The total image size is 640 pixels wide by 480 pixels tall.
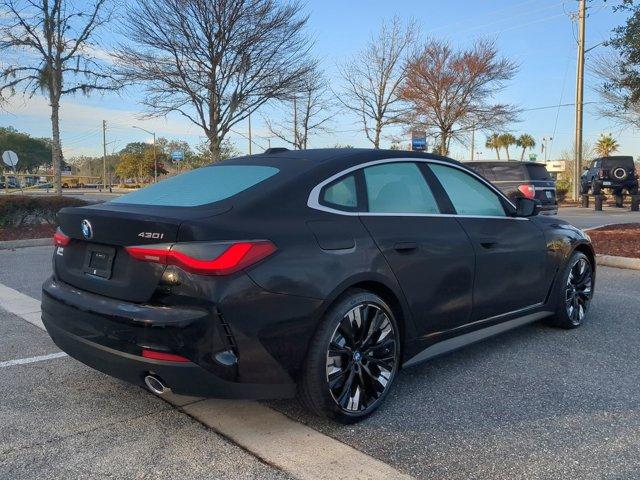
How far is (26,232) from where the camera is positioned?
12.1 metres

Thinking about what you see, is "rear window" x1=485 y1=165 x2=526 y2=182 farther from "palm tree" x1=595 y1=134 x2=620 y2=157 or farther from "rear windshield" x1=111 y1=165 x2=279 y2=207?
"palm tree" x1=595 y1=134 x2=620 y2=157

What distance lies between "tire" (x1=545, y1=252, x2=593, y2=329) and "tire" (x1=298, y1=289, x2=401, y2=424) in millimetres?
2127

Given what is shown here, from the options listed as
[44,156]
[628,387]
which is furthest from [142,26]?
[44,156]

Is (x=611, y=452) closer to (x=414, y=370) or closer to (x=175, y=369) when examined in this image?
(x=414, y=370)

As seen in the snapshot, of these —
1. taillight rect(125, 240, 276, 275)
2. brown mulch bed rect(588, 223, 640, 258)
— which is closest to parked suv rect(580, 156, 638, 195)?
brown mulch bed rect(588, 223, 640, 258)

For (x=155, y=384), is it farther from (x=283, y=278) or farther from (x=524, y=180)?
(x=524, y=180)

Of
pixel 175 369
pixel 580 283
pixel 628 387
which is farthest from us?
pixel 580 283

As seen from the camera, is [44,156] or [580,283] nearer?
[580,283]

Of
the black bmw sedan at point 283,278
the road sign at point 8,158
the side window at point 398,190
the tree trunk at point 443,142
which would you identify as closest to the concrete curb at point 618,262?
the black bmw sedan at point 283,278

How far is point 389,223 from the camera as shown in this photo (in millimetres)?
3447

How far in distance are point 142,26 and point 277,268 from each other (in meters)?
17.6

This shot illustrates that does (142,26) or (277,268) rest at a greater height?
(142,26)

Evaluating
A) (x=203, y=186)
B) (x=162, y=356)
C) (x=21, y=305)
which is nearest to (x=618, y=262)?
(x=203, y=186)

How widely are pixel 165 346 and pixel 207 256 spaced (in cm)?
49
